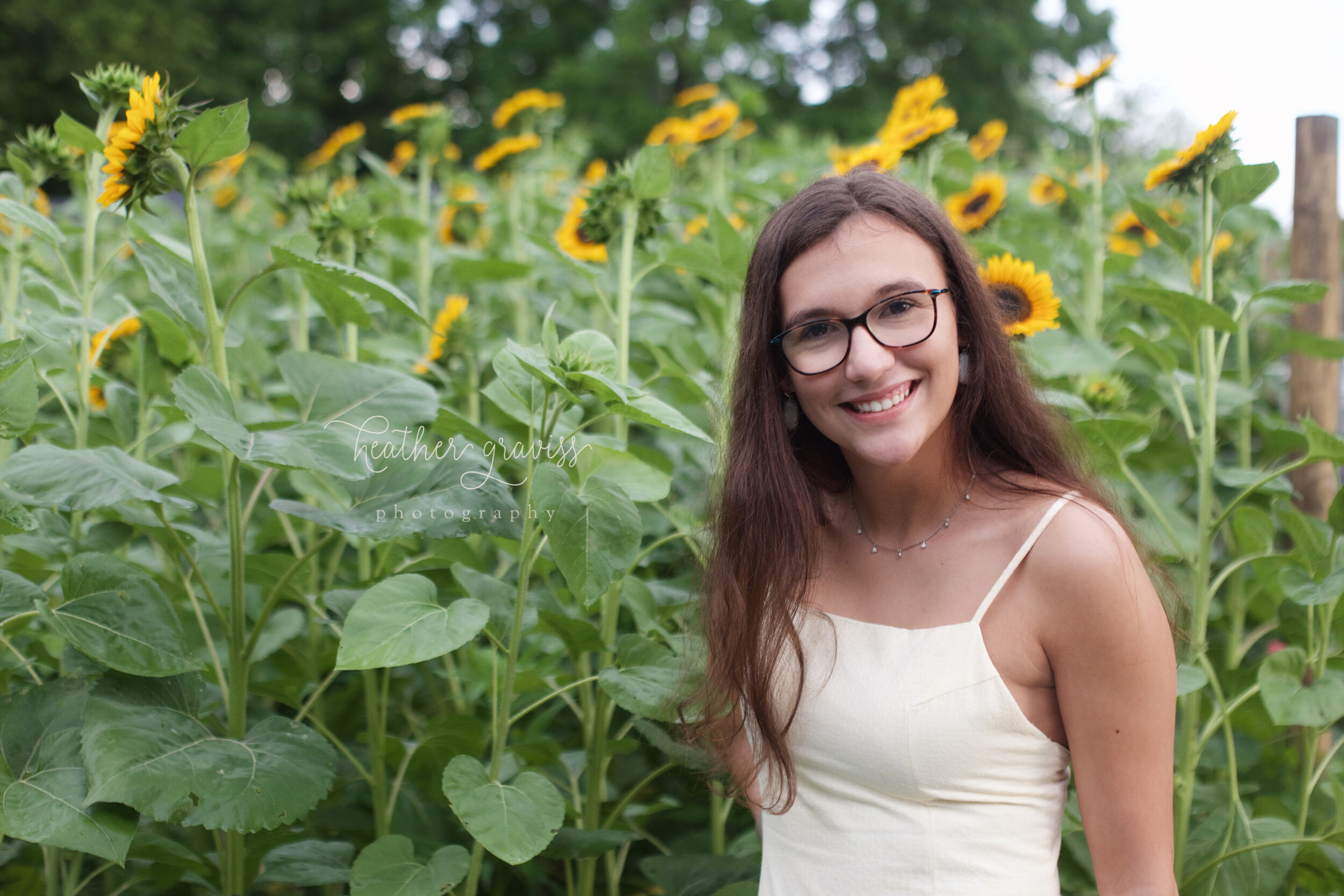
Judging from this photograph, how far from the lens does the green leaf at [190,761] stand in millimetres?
1186

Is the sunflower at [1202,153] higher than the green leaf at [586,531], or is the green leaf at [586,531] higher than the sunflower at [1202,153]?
the sunflower at [1202,153]

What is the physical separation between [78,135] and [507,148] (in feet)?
5.42

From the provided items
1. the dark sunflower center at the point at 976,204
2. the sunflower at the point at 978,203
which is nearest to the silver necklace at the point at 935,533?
the sunflower at the point at 978,203

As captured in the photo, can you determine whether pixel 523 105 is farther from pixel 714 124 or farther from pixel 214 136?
pixel 214 136

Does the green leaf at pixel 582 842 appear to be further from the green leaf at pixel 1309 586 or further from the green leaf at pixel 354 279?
the green leaf at pixel 1309 586

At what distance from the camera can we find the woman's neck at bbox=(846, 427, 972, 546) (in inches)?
54.3

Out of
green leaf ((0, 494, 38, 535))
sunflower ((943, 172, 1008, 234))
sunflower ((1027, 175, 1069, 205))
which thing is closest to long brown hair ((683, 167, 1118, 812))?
green leaf ((0, 494, 38, 535))

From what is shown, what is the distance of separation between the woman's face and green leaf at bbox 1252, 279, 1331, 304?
713 millimetres

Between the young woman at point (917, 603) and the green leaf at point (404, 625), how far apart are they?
40cm

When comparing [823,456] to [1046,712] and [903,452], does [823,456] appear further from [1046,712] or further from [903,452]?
[1046,712]

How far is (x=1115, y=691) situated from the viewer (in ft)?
3.86

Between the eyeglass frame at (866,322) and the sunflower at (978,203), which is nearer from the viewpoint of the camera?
the eyeglass frame at (866,322)

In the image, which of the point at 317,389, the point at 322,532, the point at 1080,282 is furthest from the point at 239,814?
the point at 1080,282

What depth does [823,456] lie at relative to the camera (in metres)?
1.53
